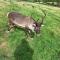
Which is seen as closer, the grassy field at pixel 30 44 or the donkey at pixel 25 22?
the grassy field at pixel 30 44

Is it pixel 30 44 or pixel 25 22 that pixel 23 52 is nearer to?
pixel 30 44

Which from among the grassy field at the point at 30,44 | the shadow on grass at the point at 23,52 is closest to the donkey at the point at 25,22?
the grassy field at the point at 30,44

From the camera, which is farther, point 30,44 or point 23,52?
point 30,44

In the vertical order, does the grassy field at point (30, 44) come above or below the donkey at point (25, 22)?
below

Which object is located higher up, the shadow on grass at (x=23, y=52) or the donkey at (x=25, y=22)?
the donkey at (x=25, y=22)

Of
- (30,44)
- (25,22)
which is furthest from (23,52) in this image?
(25,22)

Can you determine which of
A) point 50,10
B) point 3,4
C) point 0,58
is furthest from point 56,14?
point 0,58

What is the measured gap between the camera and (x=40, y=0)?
35.6ft

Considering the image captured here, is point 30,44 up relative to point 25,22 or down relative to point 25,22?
down

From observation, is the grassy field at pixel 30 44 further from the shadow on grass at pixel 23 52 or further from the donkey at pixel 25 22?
the donkey at pixel 25 22

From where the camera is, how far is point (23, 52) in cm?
638

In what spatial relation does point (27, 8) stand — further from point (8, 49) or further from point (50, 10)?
point (8, 49)

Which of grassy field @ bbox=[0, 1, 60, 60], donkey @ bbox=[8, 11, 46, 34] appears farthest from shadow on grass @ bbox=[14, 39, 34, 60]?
donkey @ bbox=[8, 11, 46, 34]

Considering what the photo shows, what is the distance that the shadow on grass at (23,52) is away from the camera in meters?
6.26
